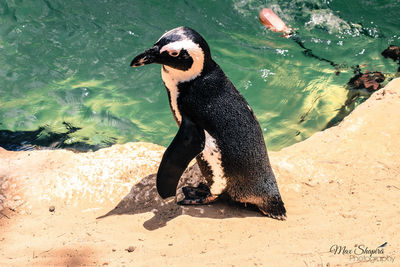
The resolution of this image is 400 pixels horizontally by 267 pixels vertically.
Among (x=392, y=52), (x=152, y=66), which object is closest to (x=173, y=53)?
(x=152, y=66)

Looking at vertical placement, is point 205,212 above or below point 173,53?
below

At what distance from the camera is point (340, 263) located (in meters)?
2.08

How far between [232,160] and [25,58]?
16.3ft

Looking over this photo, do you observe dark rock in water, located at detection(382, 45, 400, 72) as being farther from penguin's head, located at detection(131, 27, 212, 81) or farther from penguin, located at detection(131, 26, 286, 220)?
penguin's head, located at detection(131, 27, 212, 81)

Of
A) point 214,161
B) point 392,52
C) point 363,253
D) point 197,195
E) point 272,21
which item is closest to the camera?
point 363,253

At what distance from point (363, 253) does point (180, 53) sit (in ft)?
5.60

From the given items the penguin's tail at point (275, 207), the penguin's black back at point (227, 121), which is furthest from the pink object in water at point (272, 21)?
the penguin's tail at point (275, 207)

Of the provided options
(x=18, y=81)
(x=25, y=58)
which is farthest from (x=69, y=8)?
(x=18, y=81)

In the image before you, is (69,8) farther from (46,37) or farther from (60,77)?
(60,77)

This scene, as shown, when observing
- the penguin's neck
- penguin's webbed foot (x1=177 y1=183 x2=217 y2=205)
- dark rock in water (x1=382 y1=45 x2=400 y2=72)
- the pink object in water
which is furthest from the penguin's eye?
dark rock in water (x1=382 y1=45 x2=400 y2=72)

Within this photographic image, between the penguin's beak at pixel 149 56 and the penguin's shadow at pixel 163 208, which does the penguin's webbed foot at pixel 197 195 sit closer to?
the penguin's shadow at pixel 163 208

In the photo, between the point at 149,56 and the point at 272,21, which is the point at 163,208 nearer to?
the point at 149,56

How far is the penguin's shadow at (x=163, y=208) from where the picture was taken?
3031mm

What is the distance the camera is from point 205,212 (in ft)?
10.1
